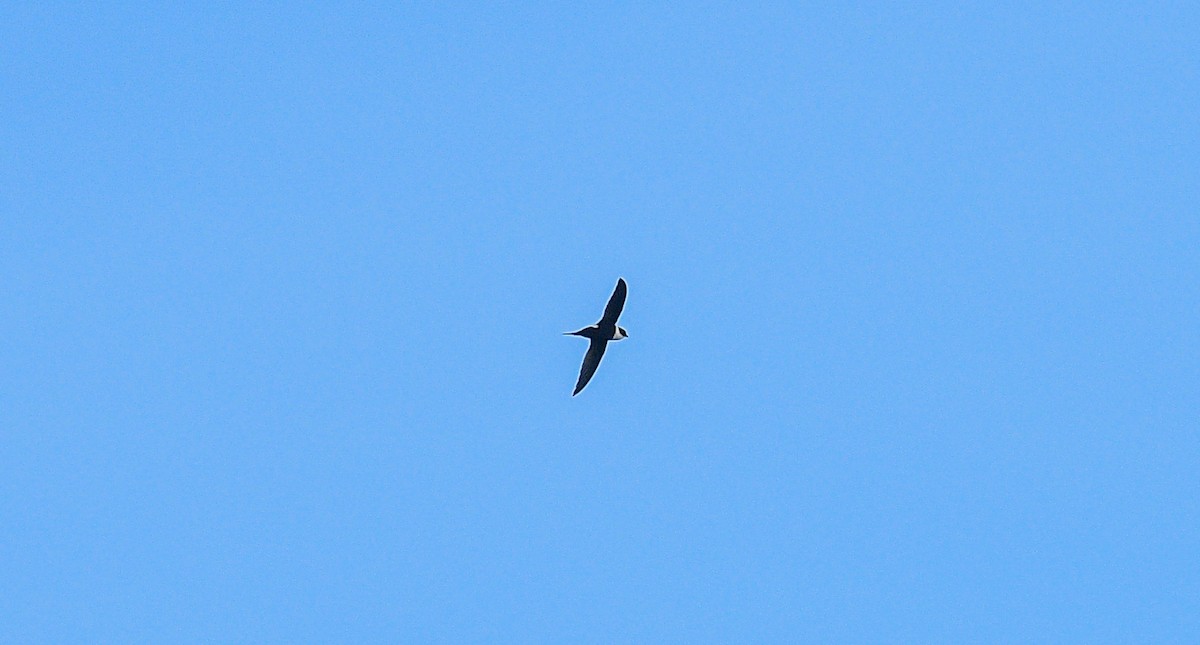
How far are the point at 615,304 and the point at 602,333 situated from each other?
118 cm

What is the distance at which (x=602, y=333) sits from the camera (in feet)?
137

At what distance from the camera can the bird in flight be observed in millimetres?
41031

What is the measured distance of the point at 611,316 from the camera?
136 ft

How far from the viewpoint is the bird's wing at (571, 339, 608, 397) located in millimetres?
42656

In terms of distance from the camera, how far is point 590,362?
42.8m

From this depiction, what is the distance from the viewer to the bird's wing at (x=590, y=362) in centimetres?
4266

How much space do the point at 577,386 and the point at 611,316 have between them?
2793 mm

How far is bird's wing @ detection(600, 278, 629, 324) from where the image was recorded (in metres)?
40.8

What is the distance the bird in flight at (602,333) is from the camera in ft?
135

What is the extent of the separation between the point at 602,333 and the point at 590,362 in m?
1.32

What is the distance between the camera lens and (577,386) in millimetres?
42906

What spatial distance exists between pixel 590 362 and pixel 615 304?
2.50 m

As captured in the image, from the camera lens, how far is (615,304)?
41125 millimetres
